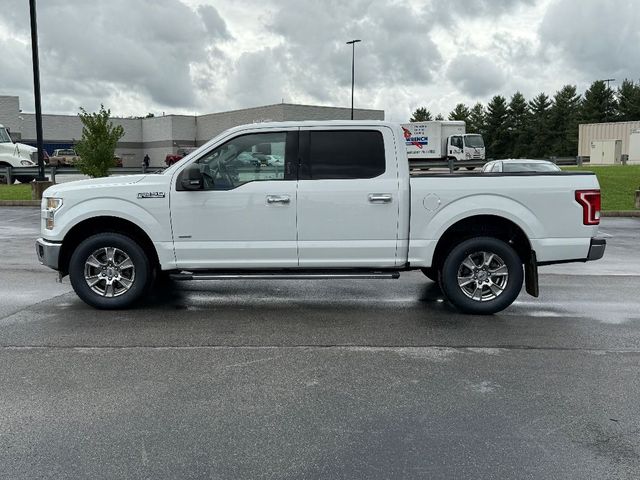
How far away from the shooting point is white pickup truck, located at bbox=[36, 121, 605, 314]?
22.0 ft

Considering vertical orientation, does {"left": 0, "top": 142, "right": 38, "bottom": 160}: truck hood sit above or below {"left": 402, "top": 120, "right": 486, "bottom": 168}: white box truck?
below

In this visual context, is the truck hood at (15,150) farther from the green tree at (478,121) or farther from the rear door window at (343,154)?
the green tree at (478,121)

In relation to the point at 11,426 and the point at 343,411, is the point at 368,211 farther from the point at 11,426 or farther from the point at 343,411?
the point at 11,426

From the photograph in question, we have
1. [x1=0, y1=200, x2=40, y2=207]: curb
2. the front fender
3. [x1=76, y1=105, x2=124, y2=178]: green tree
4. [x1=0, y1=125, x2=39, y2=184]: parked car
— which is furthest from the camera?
[x1=0, y1=125, x2=39, y2=184]: parked car

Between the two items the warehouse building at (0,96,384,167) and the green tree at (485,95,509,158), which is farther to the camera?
the green tree at (485,95,509,158)

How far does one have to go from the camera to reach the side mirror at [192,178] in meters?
6.61

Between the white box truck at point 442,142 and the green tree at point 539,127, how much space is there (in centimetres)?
4702

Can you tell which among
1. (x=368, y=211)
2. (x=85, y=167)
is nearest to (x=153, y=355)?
(x=368, y=211)

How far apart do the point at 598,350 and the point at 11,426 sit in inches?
188

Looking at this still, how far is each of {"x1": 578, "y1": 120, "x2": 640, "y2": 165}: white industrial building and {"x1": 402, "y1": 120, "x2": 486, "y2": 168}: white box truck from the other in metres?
12.2

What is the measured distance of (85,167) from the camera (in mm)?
23250

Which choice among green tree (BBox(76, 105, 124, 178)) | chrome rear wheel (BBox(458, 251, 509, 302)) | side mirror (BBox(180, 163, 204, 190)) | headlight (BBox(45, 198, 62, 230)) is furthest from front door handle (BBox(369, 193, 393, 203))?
green tree (BBox(76, 105, 124, 178))

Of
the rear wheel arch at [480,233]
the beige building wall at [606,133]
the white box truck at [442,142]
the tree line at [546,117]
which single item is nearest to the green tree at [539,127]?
the tree line at [546,117]

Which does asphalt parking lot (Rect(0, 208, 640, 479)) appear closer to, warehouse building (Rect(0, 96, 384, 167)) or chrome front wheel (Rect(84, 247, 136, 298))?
chrome front wheel (Rect(84, 247, 136, 298))
